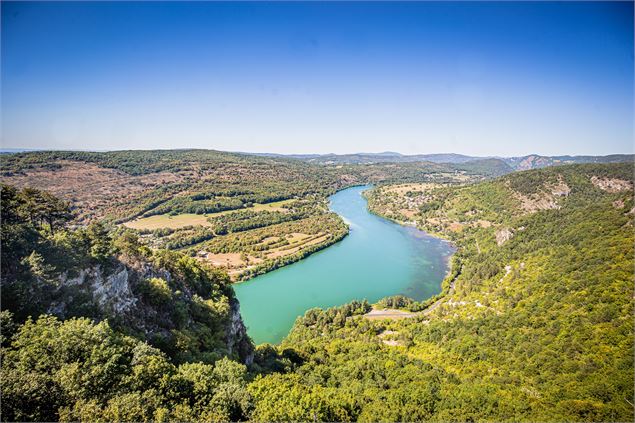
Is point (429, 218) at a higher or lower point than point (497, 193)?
lower

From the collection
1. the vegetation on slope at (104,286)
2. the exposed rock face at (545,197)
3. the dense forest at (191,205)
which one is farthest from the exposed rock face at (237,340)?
the exposed rock face at (545,197)

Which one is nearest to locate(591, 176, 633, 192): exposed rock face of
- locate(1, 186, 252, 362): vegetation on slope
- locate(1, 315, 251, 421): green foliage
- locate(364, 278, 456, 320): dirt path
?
locate(364, 278, 456, 320): dirt path

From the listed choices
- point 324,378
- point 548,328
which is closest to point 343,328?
point 324,378

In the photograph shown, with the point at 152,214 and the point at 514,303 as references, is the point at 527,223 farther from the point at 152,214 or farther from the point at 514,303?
the point at 152,214

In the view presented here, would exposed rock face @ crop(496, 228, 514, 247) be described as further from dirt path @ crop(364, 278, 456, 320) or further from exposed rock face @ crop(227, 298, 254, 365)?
exposed rock face @ crop(227, 298, 254, 365)

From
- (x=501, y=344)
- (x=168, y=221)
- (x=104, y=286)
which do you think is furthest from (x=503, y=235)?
(x=168, y=221)

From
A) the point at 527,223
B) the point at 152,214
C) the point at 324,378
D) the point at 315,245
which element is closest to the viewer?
the point at 324,378
